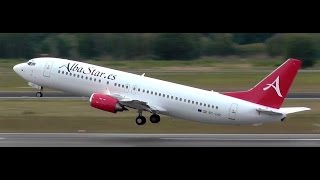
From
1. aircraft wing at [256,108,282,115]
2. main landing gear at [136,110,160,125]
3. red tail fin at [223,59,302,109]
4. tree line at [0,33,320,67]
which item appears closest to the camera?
aircraft wing at [256,108,282,115]

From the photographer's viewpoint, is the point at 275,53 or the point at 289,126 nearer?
the point at 289,126

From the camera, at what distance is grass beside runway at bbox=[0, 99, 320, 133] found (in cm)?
5381

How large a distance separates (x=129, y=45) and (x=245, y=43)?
22052 millimetres

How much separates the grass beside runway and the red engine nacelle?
2917mm

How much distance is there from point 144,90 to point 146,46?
55956 mm

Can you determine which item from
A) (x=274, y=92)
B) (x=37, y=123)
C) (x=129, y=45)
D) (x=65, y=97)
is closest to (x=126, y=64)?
(x=129, y=45)

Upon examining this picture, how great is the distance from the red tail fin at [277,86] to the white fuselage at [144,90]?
175 cm

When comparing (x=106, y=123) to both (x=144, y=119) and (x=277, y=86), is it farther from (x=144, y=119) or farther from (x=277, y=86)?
(x=277, y=86)

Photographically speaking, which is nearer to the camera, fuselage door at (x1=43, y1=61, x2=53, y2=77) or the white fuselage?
the white fuselage

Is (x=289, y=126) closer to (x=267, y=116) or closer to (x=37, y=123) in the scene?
(x=267, y=116)

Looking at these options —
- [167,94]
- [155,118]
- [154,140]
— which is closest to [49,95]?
[155,118]

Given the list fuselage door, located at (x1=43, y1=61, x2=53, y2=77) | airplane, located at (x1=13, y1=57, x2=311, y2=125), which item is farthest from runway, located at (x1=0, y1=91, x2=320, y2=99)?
fuselage door, located at (x1=43, y1=61, x2=53, y2=77)

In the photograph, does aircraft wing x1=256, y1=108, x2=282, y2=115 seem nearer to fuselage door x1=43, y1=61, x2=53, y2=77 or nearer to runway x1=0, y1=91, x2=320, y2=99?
fuselage door x1=43, y1=61, x2=53, y2=77

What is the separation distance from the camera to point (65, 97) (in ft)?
243
